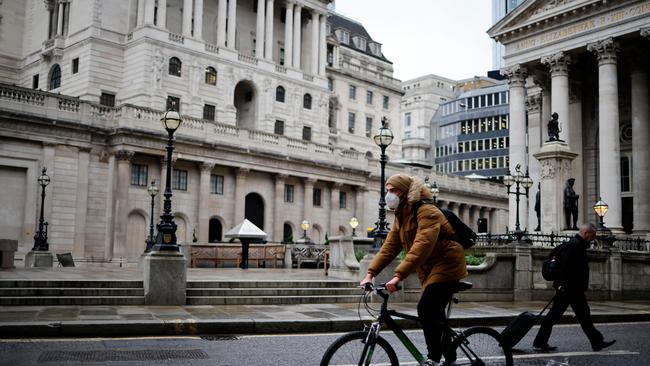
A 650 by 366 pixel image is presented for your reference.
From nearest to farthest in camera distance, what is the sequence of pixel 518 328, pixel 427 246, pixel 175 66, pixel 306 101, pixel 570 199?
pixel 427 246 → pixel 518 328 → pixel 570 199 → pixel 175 66 → pixel 306 101

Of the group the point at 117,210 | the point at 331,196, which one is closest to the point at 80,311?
the point at 117,210

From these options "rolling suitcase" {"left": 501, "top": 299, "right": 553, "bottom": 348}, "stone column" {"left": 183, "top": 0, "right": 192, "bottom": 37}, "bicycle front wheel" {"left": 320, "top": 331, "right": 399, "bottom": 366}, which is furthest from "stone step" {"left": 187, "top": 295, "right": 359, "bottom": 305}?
"stone column" {"left": 183, "top": 0, "right": 192, "bottom": 37}

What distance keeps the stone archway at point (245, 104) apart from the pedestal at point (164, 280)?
45.6 metres

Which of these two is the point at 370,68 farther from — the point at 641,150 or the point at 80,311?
the point at 80,311

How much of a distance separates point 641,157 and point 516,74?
917cm

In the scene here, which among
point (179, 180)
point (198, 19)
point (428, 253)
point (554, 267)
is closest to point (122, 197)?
point (179, 180)

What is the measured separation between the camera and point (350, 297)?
63.3ft

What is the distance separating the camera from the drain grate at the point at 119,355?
9.55 metres

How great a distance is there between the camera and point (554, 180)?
2822 centimetres

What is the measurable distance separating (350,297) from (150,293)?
575 centimetres

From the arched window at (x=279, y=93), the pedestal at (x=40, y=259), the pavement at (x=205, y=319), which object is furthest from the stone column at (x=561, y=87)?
the arched window at (x=279, y=93)

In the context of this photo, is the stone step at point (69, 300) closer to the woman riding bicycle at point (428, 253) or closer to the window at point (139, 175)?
the woman riding bicycle at point (428, 253)

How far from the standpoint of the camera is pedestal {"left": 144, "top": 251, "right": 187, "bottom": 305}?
16.5 m

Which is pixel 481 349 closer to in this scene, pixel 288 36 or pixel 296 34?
pixel 288 36
